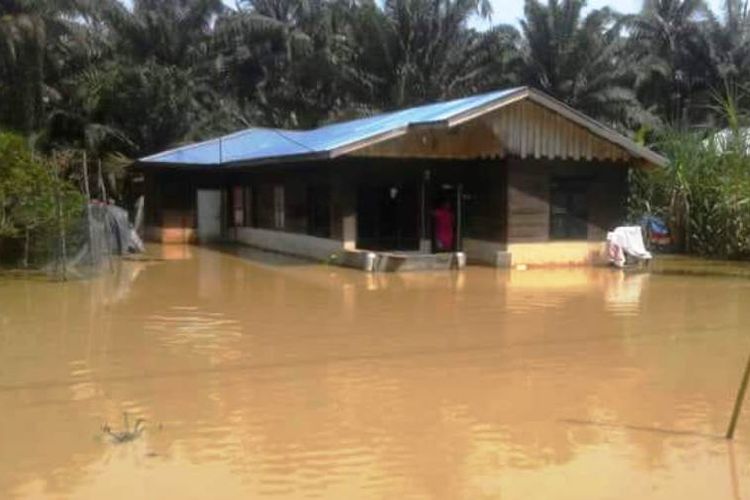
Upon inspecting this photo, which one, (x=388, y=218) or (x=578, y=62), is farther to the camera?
(x=578, y=62)

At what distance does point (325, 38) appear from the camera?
1596 inches

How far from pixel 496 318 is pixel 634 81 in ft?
101

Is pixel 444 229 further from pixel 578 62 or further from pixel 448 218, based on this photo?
pixel 578 62

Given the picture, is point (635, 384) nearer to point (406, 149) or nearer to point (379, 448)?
point (379, 448)

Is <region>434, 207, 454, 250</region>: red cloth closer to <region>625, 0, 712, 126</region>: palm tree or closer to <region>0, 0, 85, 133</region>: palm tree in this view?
<region>0, 0, 85, 133</region>: palm tree

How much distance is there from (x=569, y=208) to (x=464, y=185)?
8.34ft

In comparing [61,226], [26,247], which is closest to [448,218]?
[61,226]

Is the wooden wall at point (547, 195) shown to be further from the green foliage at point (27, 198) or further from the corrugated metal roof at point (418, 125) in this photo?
the green foliage at point (27, 198)

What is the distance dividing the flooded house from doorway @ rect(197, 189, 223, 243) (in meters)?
5.44

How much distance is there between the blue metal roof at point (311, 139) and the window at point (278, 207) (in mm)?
1162

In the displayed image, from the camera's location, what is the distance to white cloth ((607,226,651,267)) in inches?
811

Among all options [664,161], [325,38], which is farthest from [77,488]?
[325,38]

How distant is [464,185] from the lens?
22.6 meters

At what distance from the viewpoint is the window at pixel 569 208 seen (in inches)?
841
